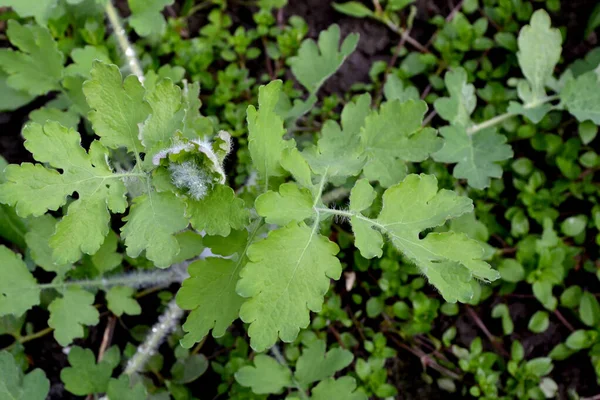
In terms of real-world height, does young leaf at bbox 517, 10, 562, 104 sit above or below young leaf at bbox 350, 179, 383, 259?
below

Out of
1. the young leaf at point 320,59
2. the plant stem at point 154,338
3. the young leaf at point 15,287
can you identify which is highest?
the young leaf at point 320,59

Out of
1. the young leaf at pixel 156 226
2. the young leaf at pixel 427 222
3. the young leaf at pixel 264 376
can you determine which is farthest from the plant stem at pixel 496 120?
the young leaf at pixel 156 226

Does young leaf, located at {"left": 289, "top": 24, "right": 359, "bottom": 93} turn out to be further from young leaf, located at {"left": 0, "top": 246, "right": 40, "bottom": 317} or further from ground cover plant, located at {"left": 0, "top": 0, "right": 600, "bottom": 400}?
young leaf, located at {"left": 0, "top": 246, "right": 40, "bottom": 317}

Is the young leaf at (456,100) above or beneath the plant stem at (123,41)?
beneath

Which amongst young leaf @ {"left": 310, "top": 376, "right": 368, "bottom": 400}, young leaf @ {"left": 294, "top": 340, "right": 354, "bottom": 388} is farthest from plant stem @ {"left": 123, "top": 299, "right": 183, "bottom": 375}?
young leaf @ {"left": 310, "top": 376, "right": 368, "bottom": 400}

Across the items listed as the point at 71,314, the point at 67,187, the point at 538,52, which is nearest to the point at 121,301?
the point at 71,314

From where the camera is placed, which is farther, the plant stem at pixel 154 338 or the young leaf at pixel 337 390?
the plant stem at pixel 154 338

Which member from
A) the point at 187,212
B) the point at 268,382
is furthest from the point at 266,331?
the point at 268,382

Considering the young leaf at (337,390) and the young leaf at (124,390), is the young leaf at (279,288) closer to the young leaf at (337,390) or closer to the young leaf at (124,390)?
the young leaf at (337,390)
